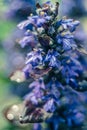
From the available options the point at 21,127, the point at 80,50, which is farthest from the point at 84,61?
the point at 21,127

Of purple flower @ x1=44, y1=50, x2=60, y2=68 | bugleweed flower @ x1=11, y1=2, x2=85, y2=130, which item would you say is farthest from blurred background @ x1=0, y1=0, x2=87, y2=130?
purple flower @ x1=44, y1=50, x2=60, y2=68

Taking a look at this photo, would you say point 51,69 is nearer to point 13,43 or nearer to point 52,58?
point 52,58

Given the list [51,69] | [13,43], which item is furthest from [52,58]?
[13,43]

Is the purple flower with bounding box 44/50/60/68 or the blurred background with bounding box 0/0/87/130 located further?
the blurred background with bounding box 0/0/87/130

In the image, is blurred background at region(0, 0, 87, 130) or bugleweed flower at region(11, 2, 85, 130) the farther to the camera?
blurred background at region(0, 0, 87, 130)

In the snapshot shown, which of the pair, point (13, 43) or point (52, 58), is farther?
point (13, 43)

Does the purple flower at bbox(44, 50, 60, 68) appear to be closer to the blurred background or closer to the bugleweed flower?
the bugleweed flower

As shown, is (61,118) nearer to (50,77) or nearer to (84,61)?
(50,77)
